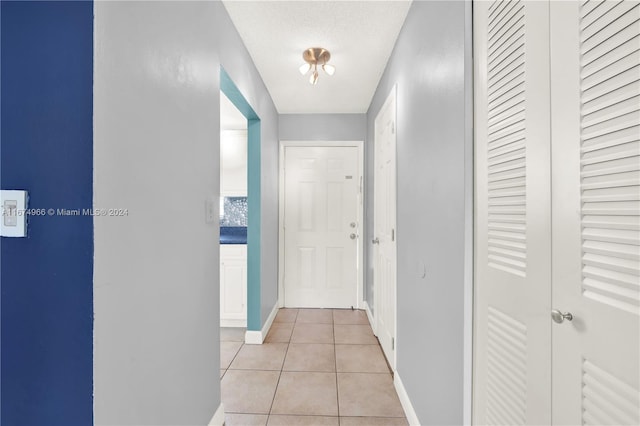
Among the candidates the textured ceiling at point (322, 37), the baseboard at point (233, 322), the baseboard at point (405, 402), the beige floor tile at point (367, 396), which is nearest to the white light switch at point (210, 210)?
the textured ceiling at point (322, 37)

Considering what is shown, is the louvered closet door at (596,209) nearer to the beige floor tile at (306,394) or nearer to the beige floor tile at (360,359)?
the beige floor tile at (306,394)

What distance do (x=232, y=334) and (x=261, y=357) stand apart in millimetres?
680

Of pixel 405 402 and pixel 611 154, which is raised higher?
pixel 611 154

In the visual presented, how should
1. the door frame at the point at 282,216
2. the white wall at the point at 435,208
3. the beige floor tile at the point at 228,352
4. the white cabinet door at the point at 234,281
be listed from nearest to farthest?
the white wall at the point at 435,208
the beige floor tile at the point at 228,352
the white cabinet door at the point at 234,281
the door frame at the point at 282,216

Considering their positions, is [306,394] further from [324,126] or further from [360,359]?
[324,126]

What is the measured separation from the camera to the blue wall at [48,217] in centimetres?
83

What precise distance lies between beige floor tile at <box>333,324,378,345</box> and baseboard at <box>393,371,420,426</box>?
2.41 feet

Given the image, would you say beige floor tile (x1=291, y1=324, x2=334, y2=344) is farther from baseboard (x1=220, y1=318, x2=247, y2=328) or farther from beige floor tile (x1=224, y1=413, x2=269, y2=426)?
beige floor tile (x1=224, y1=413, x2=269, y2=426)

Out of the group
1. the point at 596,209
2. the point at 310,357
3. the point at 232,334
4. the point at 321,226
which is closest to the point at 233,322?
the point at 232,334

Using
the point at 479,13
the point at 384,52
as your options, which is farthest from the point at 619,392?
the point at 384,52

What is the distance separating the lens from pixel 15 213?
83cm

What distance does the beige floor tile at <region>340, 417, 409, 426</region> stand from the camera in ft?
5.96

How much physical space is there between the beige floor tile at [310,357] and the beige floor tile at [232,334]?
1.91ft

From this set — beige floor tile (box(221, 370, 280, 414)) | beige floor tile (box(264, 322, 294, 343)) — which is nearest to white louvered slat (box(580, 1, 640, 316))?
beige floor tile (box(221, 370, 280, 414))
